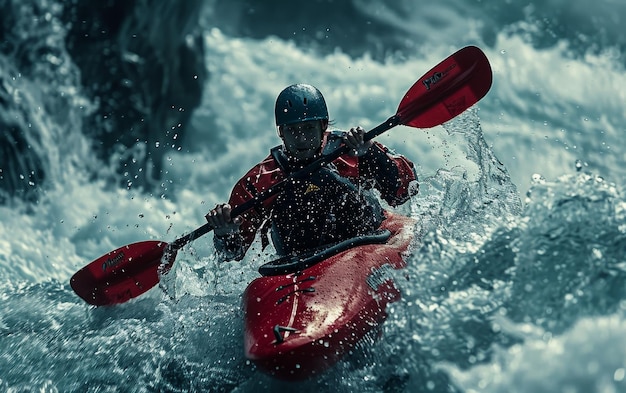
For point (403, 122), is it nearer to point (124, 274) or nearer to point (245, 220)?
point (245, 220)

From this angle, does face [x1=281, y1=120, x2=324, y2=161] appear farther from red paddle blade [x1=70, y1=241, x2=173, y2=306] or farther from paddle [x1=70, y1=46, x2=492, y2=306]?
red paddle blade [x1=70, y1=241, x2=173, y2=306]

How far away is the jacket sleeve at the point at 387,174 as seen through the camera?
409 centimetres

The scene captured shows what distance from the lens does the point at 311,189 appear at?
3.89 metres

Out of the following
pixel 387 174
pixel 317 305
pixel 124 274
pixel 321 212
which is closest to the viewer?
pixel 317 305

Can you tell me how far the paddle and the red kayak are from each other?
87cm

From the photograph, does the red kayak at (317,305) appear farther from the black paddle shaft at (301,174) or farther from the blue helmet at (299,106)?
the blue helmet at (299,106)

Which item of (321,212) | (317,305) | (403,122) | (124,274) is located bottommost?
(317,305)

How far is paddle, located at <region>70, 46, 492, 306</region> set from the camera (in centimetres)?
434

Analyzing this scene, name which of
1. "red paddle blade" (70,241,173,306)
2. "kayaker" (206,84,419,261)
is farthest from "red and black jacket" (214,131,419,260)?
"red paddle blade" (70,241,173,306)

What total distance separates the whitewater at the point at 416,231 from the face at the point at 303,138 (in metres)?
0.72

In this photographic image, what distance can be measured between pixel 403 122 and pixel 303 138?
66 cm

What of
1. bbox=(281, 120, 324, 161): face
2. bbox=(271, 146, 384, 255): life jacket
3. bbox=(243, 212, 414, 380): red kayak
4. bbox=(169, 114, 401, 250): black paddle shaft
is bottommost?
bbox=(243, 212, 414, 380): red kayak

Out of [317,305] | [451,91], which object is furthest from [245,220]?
[451,91]

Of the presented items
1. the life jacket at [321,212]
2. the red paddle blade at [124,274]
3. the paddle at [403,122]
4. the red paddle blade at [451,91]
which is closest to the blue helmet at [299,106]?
the life jacket at [321,212]
